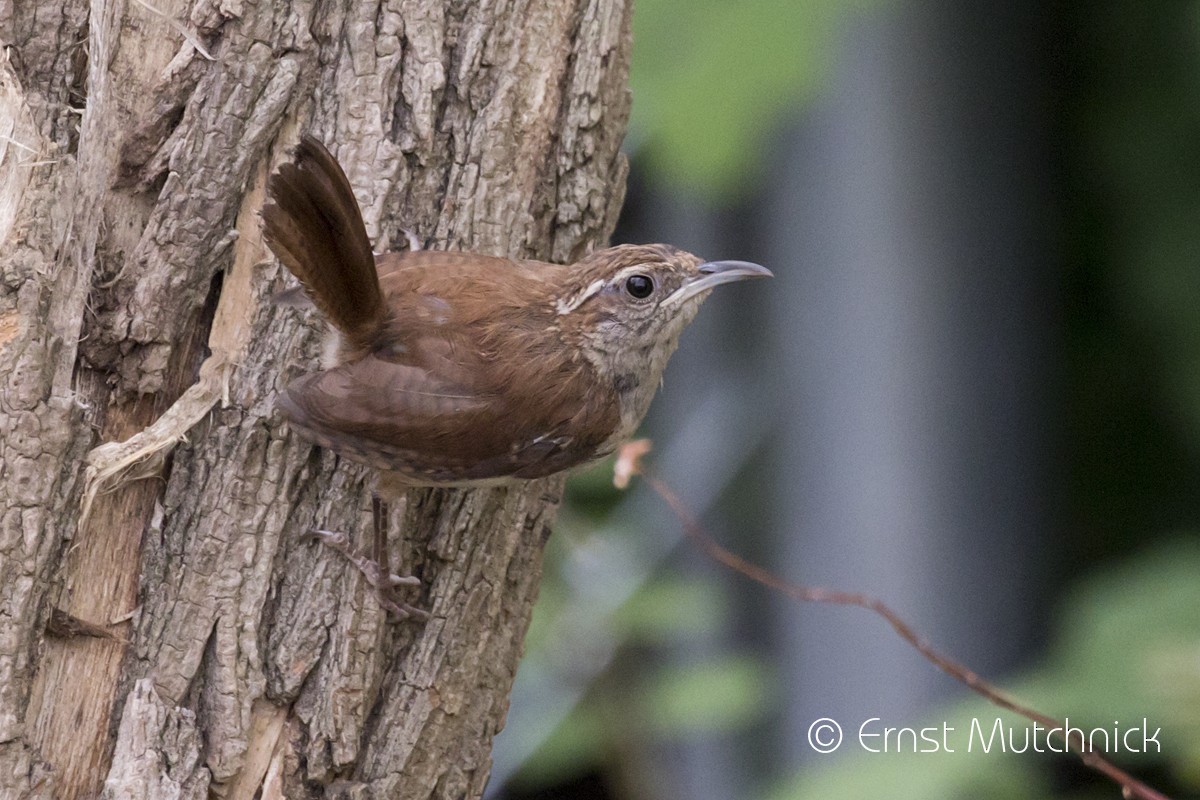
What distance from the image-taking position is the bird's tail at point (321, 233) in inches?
81.6

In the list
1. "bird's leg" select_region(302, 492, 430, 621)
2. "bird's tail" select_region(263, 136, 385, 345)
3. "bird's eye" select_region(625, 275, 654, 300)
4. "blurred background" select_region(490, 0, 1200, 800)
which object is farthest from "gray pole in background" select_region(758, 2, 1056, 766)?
"bird's tail" select_region(263, 136, 385, 345)

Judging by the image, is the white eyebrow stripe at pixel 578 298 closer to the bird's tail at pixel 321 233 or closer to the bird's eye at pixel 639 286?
the bird's eye at pixel 639 286

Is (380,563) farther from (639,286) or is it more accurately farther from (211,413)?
(639,286)

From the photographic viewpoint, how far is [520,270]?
2.56 m

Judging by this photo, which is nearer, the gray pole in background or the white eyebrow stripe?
the white eyebrow stripe

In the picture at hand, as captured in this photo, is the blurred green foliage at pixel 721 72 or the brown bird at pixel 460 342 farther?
the blurred green foliage at pixel 721 72

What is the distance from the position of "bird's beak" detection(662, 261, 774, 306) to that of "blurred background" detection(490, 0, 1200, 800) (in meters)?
0.68

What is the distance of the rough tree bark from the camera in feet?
7.04

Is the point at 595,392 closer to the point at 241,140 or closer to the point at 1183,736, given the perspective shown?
the point at 241,140

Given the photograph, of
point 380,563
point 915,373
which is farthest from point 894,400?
point 380,563

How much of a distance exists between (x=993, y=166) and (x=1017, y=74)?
1.41ft

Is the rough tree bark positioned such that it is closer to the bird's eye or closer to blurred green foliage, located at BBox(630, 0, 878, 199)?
the bird's eye

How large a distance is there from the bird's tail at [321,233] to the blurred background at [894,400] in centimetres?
147

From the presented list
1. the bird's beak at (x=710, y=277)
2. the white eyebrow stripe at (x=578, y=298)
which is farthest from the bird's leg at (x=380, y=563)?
the bird's beak at (x=710, y=277)
